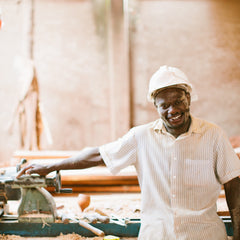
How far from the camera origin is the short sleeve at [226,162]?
1875 millimetres

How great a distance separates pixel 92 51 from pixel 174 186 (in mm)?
4165

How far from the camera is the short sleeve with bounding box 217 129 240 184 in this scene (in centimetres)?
188

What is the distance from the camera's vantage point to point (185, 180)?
6.31 ft

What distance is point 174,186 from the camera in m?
1.91

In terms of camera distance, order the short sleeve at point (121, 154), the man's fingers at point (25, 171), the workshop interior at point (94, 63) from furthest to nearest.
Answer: the workshop interior at point (94, 63), the man's fingers at point (25, 171), the short sleeve at point (121, 154)

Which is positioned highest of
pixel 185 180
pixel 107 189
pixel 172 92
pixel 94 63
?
pixel 94 63

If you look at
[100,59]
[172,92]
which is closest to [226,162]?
[172,92]

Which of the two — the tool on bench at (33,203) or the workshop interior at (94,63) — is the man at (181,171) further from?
the workshop interior at (94,63)

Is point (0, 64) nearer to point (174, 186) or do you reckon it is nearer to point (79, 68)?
point (79, 68)

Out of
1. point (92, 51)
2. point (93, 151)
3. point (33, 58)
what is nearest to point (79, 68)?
point (92, 51)

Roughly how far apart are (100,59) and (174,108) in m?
3.84

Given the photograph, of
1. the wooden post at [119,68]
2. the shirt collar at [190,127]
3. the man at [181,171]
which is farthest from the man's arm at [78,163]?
the wooden post at [119,68]

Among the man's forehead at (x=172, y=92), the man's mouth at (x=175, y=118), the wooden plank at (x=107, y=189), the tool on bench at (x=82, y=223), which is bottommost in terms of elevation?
the wooden plank at (x=107, y=189)

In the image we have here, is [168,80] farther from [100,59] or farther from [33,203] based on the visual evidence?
[100,59]
